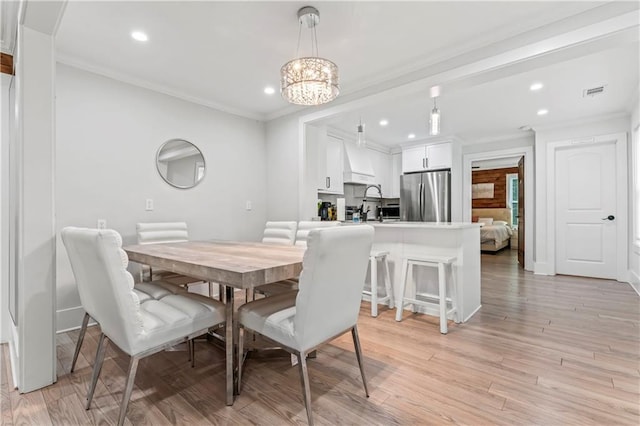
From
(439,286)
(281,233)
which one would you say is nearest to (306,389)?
(439,286)

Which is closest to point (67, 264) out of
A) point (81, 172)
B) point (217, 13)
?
point (81, 172)

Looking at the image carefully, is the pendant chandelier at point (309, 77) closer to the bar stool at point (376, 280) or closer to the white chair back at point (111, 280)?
the white chair back at point (111, 280)

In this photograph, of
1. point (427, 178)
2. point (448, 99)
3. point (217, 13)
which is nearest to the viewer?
point (217, 13)

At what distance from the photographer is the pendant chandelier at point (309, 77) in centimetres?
201

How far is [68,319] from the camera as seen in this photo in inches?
105

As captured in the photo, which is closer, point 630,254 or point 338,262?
point 338,262

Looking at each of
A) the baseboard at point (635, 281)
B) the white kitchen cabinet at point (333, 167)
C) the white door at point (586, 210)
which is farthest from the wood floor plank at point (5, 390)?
the white door at point (586, 210)

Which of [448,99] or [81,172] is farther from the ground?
[448,99]

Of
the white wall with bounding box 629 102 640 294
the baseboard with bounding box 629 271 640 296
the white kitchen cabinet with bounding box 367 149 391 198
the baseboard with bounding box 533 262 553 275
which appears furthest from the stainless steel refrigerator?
the baseboard with bounding box 629 271 640 296

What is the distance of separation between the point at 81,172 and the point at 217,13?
1874 millimetres

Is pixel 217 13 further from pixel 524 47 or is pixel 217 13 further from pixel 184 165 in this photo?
pixel 524 47

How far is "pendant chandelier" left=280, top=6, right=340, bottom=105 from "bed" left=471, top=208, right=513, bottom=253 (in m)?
5.41

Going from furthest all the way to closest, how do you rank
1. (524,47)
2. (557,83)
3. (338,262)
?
(557,83)
(524,47)
(338,262)

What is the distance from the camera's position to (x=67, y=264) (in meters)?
2.68
